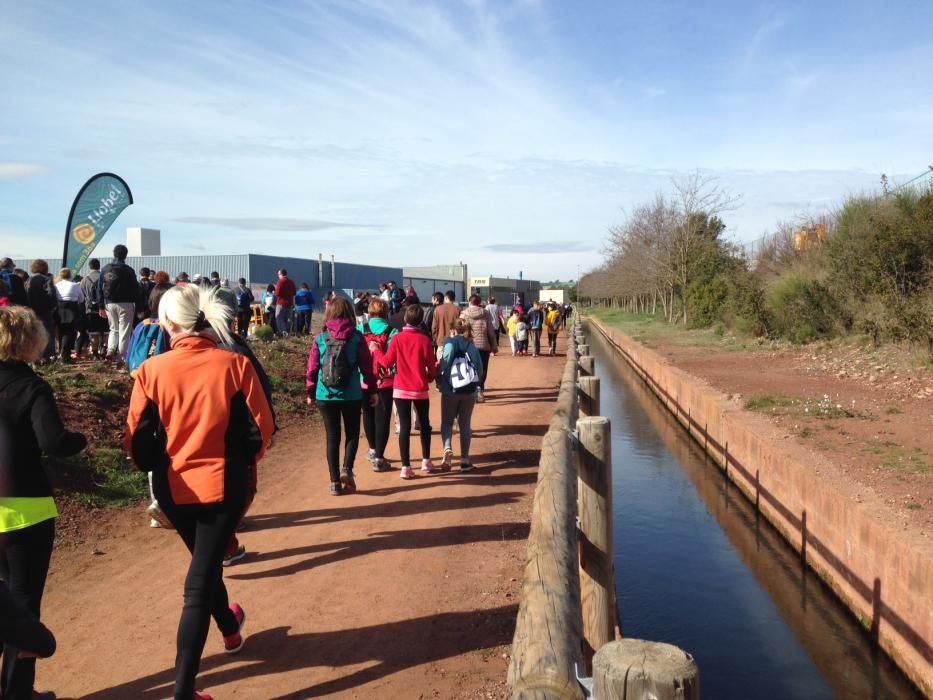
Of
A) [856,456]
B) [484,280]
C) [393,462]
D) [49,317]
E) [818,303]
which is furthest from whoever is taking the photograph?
[484,280]

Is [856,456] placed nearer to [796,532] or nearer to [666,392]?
[796,532]

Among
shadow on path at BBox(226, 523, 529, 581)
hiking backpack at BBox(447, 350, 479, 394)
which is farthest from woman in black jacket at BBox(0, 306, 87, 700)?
hiking backpack at BBox(447, 350, 479, 394)

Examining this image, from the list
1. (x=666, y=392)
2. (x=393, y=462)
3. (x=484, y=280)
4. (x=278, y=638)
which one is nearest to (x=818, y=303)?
(x=666, y=392)

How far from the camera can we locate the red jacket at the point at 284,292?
2048 cm

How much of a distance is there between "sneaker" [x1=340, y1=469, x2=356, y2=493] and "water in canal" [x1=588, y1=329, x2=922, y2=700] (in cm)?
275

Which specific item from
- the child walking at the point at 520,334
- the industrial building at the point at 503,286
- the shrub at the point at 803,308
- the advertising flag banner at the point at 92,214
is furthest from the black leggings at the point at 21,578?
the industrial building at the point at 503,286

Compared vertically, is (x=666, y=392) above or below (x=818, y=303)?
below

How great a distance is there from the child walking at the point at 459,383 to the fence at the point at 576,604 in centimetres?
199

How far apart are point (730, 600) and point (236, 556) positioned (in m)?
4.58

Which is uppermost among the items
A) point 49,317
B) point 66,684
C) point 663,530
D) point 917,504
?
point 49,317

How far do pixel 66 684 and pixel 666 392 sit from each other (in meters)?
15.3

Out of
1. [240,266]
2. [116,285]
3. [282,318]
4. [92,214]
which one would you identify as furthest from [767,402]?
[240,266]

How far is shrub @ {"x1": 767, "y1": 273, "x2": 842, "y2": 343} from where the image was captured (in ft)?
66.9

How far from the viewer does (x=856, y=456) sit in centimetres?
796
